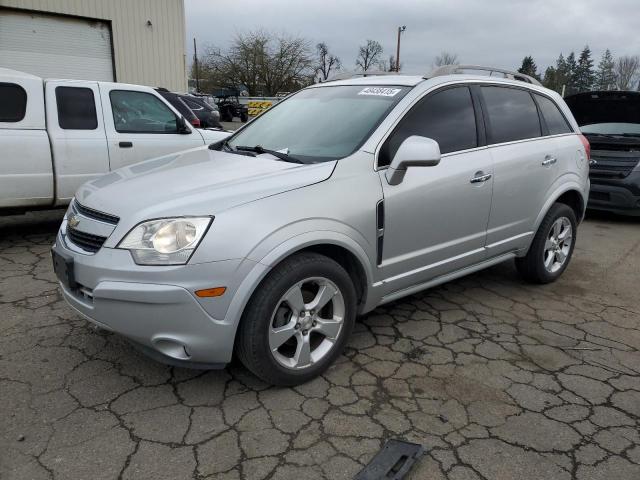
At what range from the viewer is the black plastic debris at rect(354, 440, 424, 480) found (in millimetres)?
2162

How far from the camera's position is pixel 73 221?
284 cm

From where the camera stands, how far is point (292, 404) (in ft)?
8.77

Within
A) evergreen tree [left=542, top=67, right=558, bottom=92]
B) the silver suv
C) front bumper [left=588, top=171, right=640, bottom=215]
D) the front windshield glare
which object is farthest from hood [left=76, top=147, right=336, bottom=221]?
evergreen tree [left=542, top=67, right=558, bottom=92]

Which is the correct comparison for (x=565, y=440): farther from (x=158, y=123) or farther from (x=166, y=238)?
(x=158, y=123)

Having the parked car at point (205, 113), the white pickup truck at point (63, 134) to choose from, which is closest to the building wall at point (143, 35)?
the parked car at point (205, 113)

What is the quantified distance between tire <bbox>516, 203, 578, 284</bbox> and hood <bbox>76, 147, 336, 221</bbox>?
232 cm

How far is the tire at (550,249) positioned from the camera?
14.0 ft

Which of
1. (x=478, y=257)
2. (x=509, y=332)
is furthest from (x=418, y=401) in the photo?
(x=478, y=257)

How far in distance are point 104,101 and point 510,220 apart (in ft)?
14.9

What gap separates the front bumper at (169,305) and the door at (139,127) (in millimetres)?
3564

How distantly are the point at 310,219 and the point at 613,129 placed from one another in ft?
22.6

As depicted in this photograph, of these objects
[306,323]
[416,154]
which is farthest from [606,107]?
[306,323]

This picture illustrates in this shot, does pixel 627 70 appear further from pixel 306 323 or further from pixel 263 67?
pixel 306 323

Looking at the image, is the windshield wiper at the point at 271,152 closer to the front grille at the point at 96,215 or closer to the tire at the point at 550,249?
the front grille at the point at 96,215
